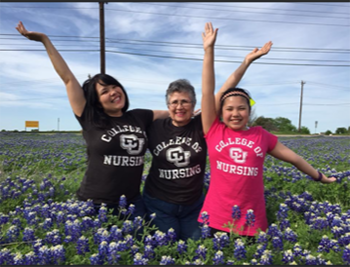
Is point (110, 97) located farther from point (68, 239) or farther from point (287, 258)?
point (287, 258)

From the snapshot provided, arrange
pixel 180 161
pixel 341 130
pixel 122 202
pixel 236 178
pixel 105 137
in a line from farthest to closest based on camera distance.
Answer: pixel 341 130 < pixel 180 161 < pixel 105 137 < pixel 122 202 < pixel 236 178

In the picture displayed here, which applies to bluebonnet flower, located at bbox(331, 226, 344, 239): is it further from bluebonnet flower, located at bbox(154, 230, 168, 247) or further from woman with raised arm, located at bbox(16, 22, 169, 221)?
woman with raised arm, located at bbox(16, 22, 169, 221)

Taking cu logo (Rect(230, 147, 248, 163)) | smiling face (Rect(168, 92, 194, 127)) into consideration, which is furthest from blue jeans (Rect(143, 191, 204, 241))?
smiling face (Rect(168, 92, 194, 127))

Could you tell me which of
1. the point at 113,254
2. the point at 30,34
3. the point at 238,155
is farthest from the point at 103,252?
the point at 30,34

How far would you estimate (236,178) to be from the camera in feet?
9.97

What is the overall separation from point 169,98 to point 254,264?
2.13 meters

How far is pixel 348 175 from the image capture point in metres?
5.43

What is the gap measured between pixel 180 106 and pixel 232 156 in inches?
35.6

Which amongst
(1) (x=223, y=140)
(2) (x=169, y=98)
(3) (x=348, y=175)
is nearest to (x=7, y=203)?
(2) (x=169, y=98)

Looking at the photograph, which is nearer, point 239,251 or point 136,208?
point 239,251

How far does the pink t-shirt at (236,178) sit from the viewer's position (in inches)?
119

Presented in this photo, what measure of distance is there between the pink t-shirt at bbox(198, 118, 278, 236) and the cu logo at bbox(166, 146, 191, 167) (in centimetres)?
40

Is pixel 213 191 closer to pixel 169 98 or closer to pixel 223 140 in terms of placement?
pixel 223 140

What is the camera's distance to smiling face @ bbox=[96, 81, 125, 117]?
349 cm
